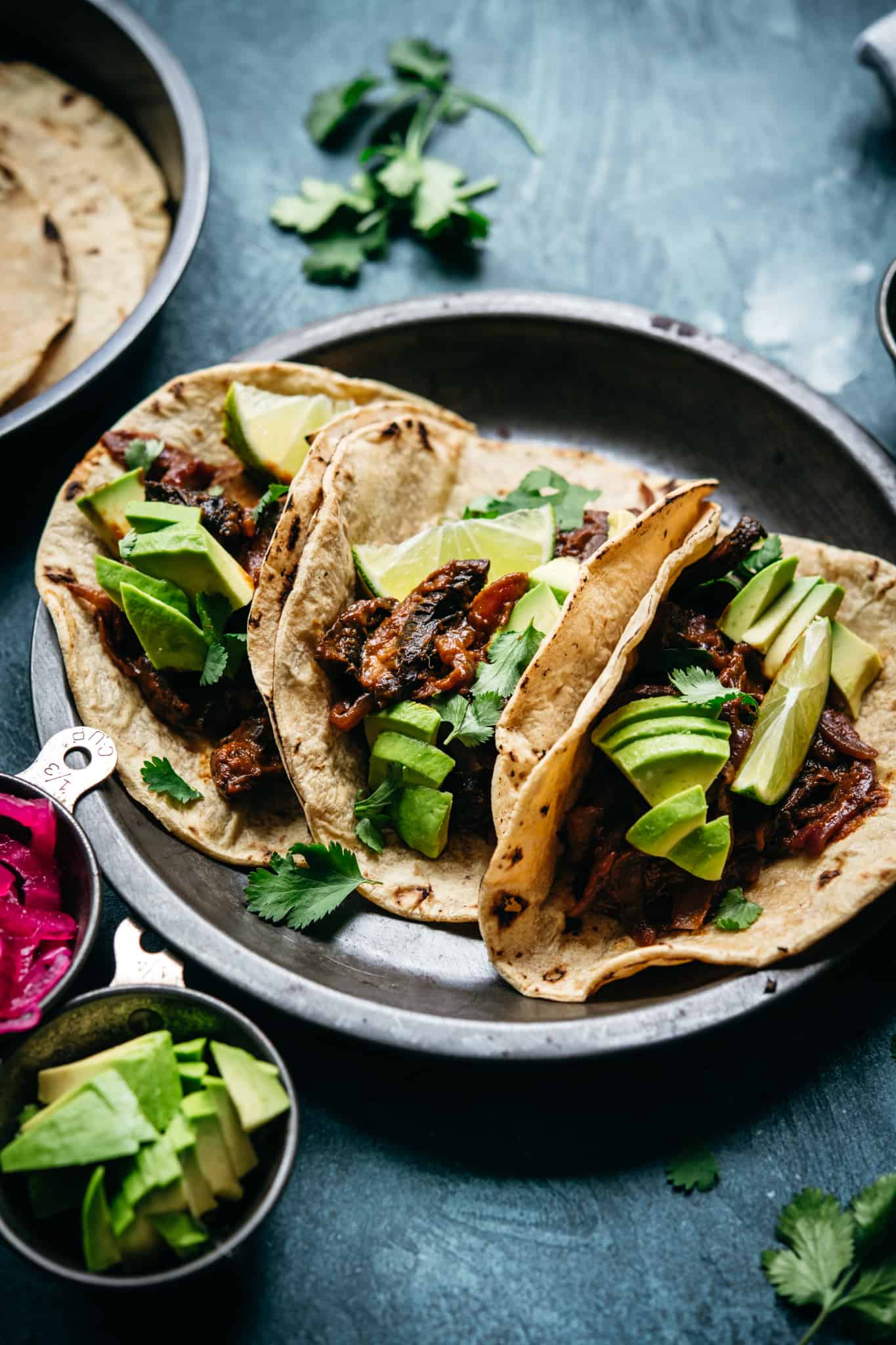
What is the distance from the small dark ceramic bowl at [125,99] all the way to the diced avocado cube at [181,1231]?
7.39 feet

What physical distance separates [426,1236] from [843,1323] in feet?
3.22

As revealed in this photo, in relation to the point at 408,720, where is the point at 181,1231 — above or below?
below

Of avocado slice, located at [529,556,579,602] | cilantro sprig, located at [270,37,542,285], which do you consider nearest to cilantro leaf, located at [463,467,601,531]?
avocado slice, located at [529,556,579,602]

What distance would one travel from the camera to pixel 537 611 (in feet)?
9.75

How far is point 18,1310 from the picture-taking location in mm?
2578

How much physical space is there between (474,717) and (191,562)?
0.88 meters

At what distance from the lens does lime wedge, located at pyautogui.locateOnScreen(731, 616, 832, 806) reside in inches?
111

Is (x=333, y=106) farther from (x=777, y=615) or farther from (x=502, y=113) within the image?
(x=777, y=615)

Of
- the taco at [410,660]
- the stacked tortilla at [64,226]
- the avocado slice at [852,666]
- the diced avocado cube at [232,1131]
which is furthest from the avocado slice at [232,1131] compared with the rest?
the stacked tortilla at [64,226]

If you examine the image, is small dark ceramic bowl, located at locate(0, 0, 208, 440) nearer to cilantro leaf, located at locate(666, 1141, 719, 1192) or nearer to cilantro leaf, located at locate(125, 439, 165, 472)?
cilantro leaf, located at locate(125, 439, 165, 472)

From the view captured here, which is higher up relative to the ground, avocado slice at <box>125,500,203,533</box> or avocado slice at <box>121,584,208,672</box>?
avocado slice at <box>125,500,203,533</box>

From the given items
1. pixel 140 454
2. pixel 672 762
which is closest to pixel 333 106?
pixel 140 454

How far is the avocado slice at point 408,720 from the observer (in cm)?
286

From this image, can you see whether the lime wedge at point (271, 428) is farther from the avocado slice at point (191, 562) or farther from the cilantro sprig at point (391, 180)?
the cilantro sprig at point (391, 180)
